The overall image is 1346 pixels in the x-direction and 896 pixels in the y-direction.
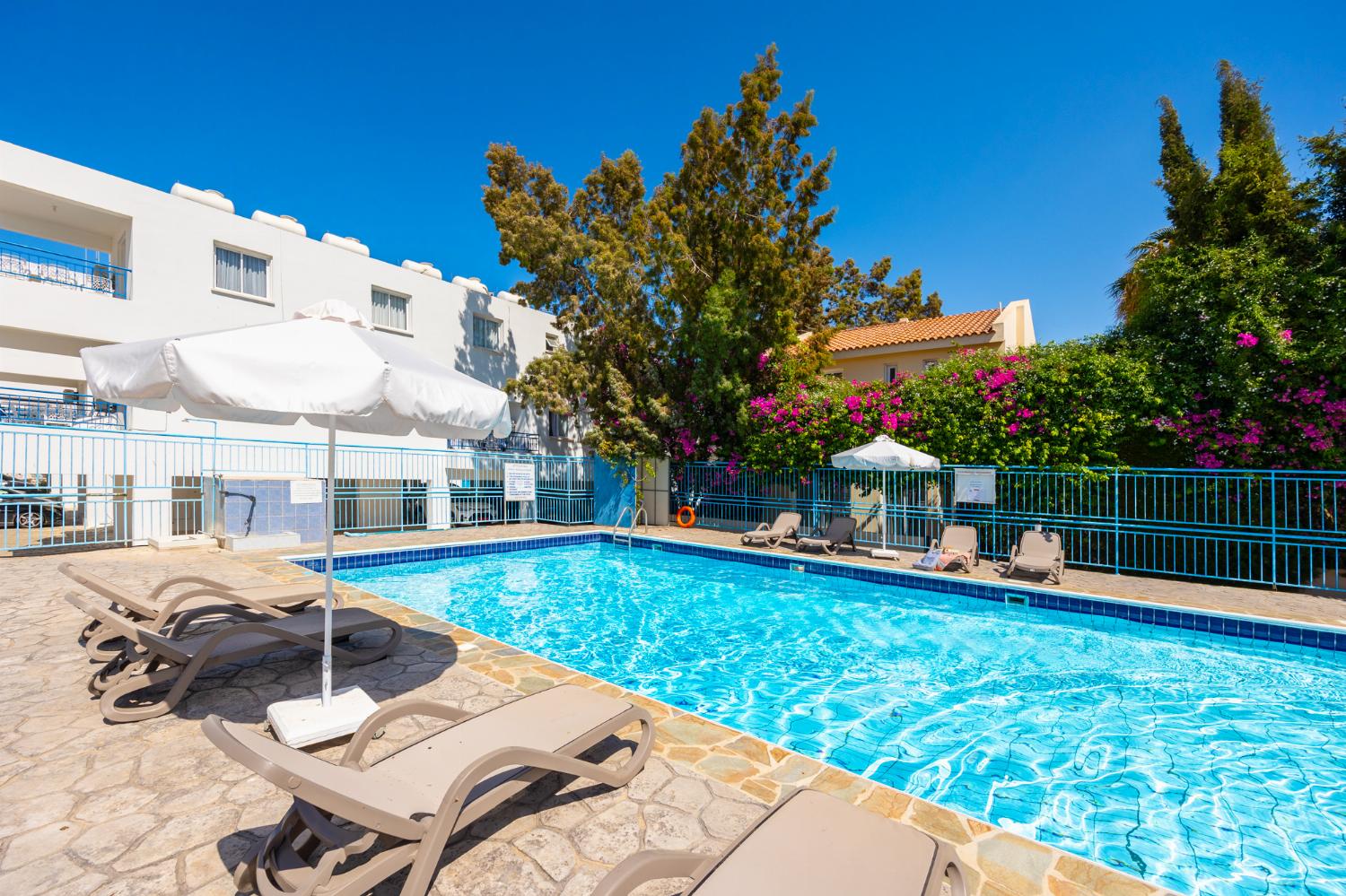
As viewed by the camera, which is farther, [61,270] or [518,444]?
[518,444]

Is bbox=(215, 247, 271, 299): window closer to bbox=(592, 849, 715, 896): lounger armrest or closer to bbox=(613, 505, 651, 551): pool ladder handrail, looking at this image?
bbox=(613, 505, 651, 551): pool ladder handrail

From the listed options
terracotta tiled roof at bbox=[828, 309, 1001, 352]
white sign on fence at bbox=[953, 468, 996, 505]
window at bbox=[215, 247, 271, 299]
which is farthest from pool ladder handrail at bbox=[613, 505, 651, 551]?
window at bbox=[215, 247, 271, 299]

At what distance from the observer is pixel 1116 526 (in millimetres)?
10422

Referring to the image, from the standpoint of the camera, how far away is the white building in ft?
44.1

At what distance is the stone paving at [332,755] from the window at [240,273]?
569 inches

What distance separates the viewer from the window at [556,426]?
25.2m

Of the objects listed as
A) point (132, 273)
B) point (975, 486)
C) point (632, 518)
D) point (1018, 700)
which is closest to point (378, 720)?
point (1018, 700)

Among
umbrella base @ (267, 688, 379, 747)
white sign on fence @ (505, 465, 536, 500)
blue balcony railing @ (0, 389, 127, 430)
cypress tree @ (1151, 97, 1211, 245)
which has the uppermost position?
cypress tree @ (1151, 97, 1211, 245)

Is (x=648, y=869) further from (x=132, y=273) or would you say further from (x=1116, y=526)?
(x=132, y=273)

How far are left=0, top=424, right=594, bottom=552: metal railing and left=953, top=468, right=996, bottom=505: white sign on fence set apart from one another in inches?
425

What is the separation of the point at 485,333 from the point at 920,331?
57.1ft

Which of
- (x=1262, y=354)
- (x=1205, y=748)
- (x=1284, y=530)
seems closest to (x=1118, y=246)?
(x=1262, y=354)

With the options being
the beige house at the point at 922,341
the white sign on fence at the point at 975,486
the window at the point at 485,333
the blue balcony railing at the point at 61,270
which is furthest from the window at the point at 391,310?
the white sign on fence at the point at 975,486

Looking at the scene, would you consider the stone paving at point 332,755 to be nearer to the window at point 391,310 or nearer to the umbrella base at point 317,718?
the umbrella base at point 317,718
